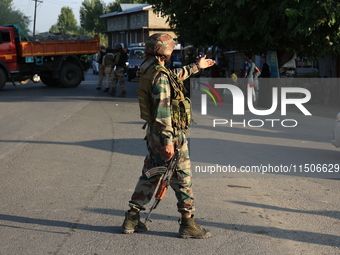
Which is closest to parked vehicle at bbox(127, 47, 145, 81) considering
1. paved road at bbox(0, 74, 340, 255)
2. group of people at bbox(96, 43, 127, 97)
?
group of people at bbox(96, 43, 127, 97)

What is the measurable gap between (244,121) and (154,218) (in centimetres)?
833

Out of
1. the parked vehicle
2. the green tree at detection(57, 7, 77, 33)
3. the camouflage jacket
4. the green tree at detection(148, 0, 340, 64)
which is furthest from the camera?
the green tree at detection(57, 7, 77, 33)

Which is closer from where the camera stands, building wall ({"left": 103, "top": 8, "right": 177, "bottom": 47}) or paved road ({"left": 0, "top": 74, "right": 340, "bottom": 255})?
paved road ({"left": 0, "top": 74, "right": 340, "bottom": 255})

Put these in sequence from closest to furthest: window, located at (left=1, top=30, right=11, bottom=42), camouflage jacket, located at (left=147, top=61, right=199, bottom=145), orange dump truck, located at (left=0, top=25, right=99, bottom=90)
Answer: camouflage jacket, located at (left=147, top=61, right=199, bottom=145)
window, located at (left=1, top=30, right=11, bottom=42)
orange dump truck, located at (left=0, top=25, right=99, bottom=90)

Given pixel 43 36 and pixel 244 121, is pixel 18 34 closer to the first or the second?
pixel 43 36

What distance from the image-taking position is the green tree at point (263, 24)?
1354 cm

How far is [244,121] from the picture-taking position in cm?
1338

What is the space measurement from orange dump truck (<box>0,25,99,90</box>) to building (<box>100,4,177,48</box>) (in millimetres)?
46134

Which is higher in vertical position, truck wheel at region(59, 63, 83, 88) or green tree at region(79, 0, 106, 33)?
green tree at region(79, 0, 106, 33)

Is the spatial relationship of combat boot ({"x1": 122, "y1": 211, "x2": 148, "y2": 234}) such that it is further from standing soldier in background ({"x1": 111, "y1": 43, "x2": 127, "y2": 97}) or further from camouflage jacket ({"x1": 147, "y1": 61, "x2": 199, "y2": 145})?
standing soldier in background ({"x1": 111, "y1": 43, "x2": 127, "y2": 97})

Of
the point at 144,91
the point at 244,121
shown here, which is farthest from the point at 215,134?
the point at 144,91

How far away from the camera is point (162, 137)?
4559 millimetres

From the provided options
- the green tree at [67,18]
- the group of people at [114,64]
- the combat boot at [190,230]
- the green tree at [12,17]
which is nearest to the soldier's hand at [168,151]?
the combat boot at [190,230]

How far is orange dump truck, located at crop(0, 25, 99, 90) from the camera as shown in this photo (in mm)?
21766
